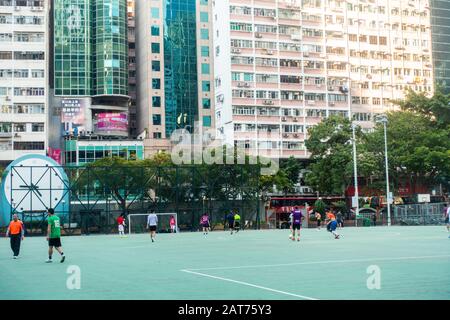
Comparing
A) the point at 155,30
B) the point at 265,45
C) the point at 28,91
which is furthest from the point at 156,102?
the point at 28,91

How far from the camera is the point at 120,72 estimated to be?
98.6 metres

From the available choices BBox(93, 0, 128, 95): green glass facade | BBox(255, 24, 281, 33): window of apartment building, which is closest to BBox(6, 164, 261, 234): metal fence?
BBox(93, 0, 128, 95): green glass facade

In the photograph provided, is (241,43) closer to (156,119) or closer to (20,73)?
(156,119)

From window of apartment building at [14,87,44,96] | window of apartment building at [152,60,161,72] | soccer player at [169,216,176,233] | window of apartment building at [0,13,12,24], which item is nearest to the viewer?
soccer player at [169,216,176,233]

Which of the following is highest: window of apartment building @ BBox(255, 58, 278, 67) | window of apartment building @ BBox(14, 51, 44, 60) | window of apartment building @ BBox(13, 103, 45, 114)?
window of apartment building @ BBox(14, 51, 44, 60)

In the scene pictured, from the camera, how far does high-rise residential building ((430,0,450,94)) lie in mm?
102312

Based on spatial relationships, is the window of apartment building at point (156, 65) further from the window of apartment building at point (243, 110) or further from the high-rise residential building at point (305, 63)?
the window of apartment building at point (243, 110)

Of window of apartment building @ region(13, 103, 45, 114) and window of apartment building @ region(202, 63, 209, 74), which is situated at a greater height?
window of apartment building @ region(202, 63, 209, 74)

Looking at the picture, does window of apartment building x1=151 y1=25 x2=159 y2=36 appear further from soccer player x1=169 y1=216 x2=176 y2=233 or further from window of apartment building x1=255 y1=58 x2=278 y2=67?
soccer player x1=169 y1=216 x2=176 y2=233

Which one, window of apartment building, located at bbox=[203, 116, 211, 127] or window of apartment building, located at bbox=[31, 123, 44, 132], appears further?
window of apartment building, located at bbox=[203, 116, 211, 127]

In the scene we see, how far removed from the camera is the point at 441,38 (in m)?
104

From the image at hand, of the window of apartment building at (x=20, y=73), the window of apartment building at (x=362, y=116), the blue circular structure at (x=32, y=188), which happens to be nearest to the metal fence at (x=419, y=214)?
the window of apartment building at (x=362, y=116)
